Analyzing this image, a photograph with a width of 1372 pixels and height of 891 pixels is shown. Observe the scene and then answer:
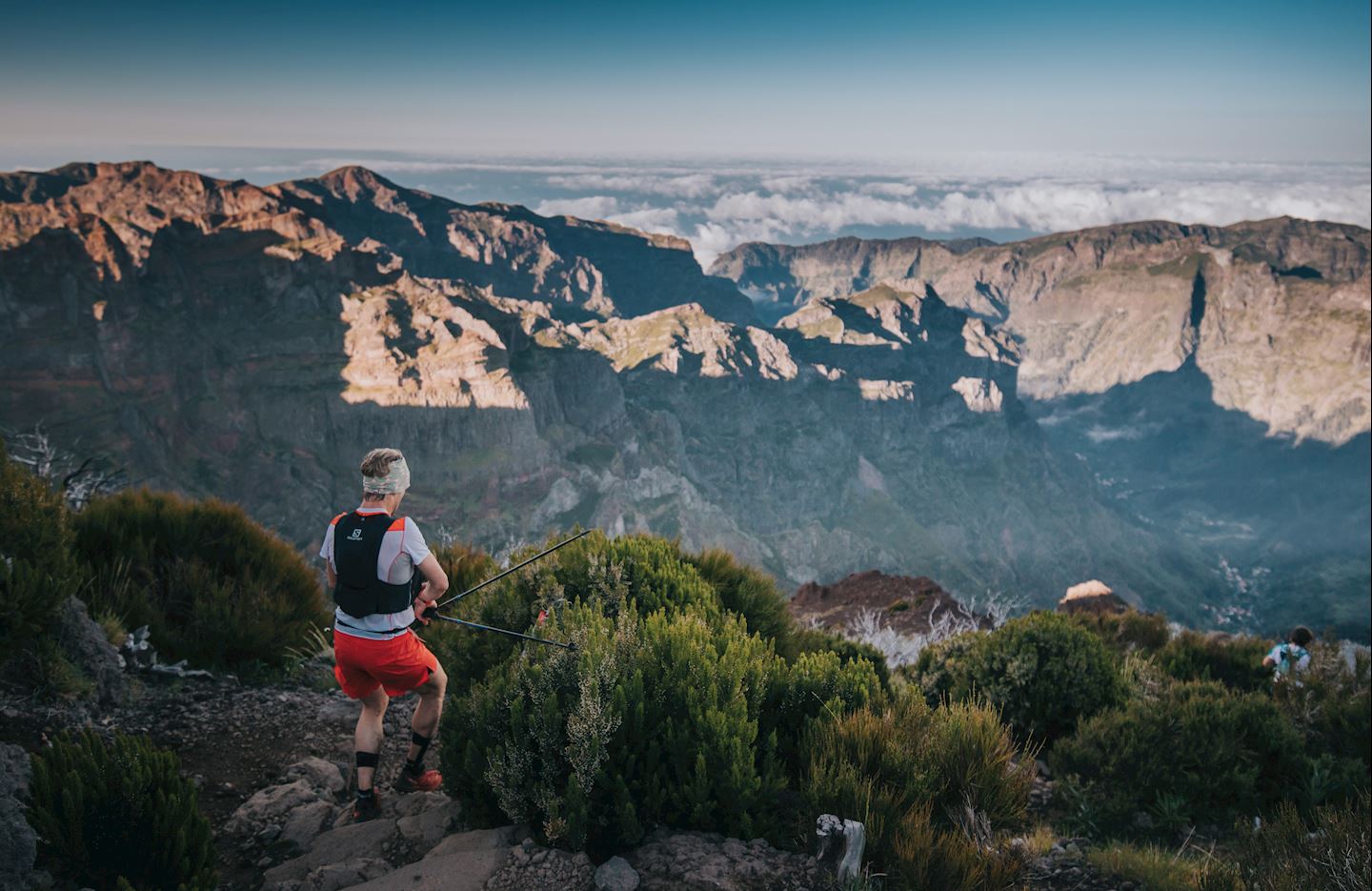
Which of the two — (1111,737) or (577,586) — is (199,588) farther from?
(1111,737)

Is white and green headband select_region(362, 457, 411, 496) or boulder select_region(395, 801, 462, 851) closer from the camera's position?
boulder select_region(395, 801, 462, 851)

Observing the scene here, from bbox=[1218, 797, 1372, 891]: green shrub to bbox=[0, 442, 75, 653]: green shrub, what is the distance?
8394 millimetres

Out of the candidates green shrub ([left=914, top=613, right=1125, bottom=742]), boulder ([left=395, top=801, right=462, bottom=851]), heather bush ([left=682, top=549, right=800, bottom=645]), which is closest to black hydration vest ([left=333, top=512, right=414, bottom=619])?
boulder ([left=395, top=801, right=462, bottom=851])

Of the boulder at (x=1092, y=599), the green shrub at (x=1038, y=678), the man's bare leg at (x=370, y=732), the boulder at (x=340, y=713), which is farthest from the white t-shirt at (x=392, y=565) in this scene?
the boulder at (x=1092, y=599)

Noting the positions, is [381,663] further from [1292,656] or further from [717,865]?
[1292,656]

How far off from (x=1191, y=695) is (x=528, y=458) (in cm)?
17104

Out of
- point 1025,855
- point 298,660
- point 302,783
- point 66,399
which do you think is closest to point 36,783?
point 302,783

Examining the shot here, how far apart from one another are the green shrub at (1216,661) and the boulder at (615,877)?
924 cm

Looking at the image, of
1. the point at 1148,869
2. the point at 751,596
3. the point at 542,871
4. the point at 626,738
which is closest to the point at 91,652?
the point at 542,871

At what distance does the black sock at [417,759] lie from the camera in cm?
570

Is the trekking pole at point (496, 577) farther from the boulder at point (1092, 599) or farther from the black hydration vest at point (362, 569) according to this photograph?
the boulder at point (1092, 599)

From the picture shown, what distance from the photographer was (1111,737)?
757 cm

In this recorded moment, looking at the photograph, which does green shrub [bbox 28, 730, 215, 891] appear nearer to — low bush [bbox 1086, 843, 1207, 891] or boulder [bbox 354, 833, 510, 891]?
boulder [bbox 354, 833, 510, 891]

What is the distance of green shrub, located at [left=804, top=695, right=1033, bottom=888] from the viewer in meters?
4.03
